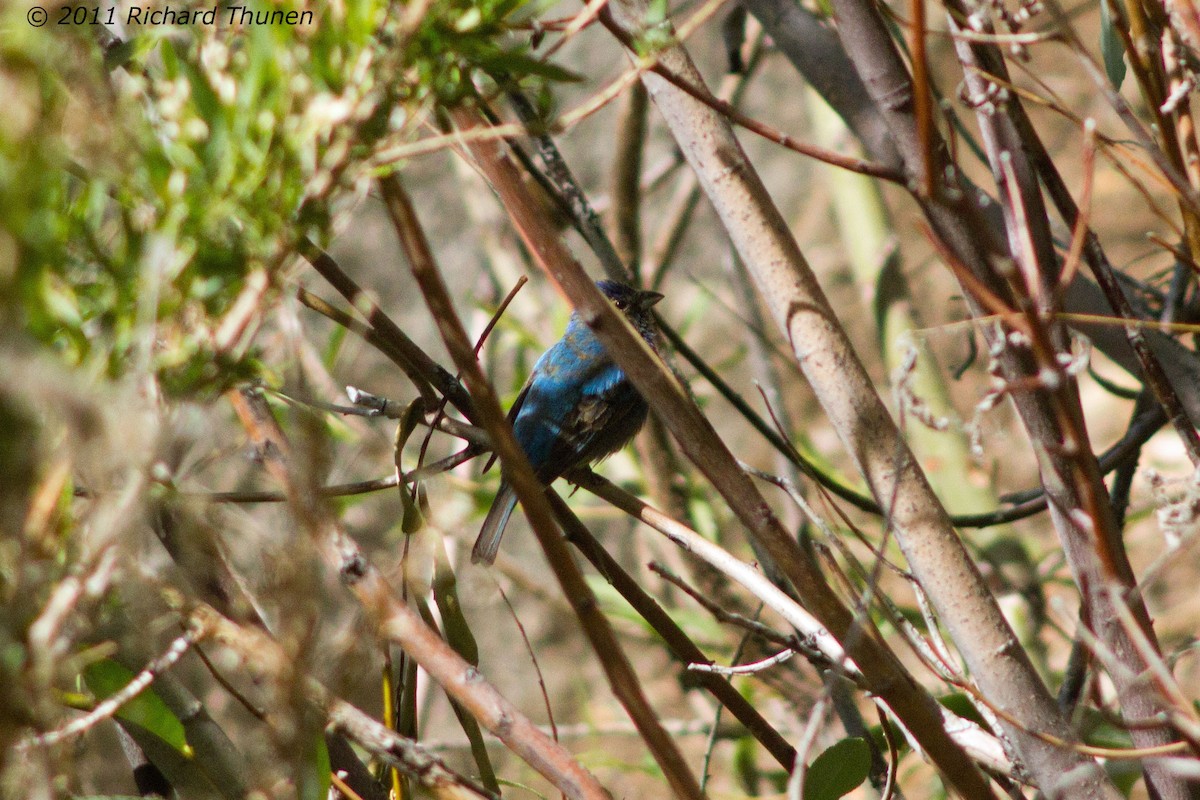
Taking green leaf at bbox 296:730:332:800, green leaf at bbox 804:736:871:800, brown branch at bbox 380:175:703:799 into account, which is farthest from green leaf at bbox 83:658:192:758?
green leaf at bbox 804:736:871:800

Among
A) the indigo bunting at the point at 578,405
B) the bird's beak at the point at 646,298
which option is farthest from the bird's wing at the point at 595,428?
the bird's beak at the point at 646,298

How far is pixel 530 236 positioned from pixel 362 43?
7.9 inches

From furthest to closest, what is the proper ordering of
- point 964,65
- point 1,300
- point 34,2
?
point 964,65 → point 34,2 → point 1,300

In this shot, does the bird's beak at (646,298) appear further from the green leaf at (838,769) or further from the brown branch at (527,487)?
the brown branch at (527,487)

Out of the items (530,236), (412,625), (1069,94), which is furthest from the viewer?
(1069,94)

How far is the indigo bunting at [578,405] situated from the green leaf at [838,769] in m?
2.02

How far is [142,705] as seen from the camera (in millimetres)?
1219

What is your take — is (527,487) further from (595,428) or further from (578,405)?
(578,405)

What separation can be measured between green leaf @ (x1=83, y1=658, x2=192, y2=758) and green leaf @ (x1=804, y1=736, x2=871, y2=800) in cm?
73

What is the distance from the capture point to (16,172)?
0.56 meters

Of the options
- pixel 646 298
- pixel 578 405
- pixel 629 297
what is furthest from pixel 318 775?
pixel 578 405

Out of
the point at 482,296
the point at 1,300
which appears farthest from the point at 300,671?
the point at 482,296

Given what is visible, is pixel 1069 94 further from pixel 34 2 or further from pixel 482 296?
pixel 34 2

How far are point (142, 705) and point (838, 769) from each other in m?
0.82
